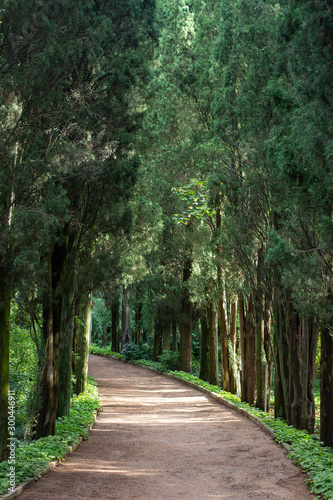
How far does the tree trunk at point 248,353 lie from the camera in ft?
48.3

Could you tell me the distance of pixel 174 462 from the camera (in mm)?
8328

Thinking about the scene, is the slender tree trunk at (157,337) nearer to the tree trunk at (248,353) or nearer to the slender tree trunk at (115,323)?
the slender tree trunk at (115,323)

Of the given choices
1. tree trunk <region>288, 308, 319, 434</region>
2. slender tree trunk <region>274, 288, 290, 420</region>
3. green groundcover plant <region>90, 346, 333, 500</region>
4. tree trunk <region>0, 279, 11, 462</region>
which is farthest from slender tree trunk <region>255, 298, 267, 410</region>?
tree trunk <region>0, 279, 11, 462</region>

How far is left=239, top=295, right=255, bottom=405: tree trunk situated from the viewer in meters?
14.7

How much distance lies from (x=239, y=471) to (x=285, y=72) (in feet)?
22.0

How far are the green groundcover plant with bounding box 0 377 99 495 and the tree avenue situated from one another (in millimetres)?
340

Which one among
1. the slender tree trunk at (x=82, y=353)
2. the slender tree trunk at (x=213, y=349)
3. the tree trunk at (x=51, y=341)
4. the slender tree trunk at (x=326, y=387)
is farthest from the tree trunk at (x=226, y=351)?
the tree trunk at (x=51, y=341)

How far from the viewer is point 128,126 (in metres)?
10.9

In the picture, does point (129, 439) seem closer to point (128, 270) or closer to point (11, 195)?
point (11, 195)

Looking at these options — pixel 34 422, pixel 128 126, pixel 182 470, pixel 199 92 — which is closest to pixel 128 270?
pixel 199 92

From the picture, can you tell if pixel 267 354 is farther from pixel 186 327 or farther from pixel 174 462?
pixel 186 327

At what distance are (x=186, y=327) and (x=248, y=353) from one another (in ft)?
28.8

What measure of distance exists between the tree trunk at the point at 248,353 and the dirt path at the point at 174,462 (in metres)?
0.97

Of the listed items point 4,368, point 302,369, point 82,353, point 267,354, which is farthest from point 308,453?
point 82,353
